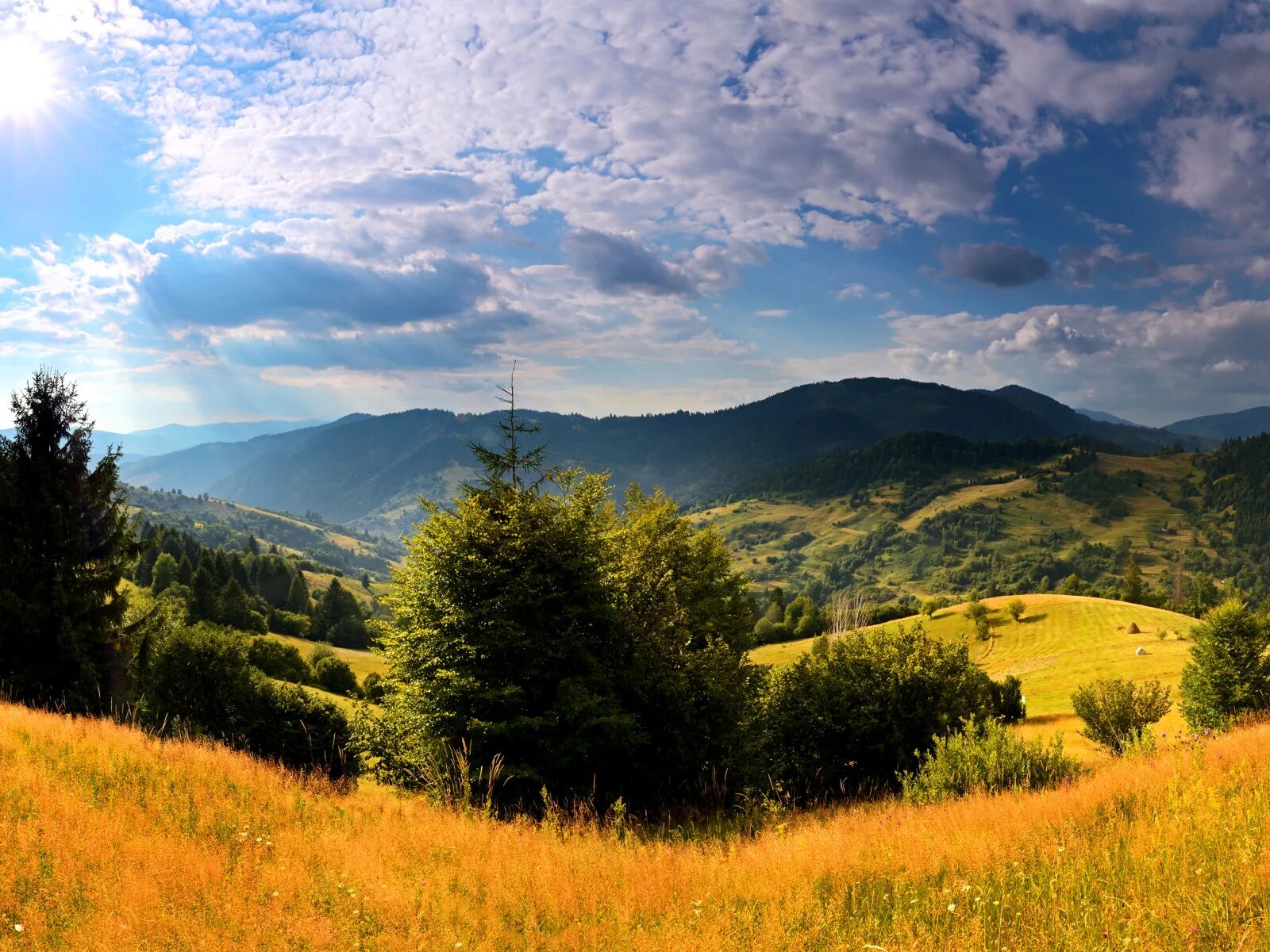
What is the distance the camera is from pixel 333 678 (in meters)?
89.1

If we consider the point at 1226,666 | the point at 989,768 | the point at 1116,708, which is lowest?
the point at 1116,708

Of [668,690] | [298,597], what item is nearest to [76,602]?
[668,690]

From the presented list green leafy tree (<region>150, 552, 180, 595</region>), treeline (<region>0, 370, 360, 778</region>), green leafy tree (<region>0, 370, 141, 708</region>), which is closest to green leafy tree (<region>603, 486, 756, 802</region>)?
treeline (<region>0, 370, 360, 778</region>)

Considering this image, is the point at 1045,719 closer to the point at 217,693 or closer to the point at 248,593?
the point at 217,693

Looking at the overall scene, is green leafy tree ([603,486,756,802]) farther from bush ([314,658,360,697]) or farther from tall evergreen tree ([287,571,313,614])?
tall evergreen tree ([287,571,313,614])

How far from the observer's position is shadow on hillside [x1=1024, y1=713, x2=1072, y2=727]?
57.5 metres

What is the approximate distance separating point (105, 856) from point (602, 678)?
12.2 metres

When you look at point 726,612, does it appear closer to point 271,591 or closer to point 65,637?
point 65,637

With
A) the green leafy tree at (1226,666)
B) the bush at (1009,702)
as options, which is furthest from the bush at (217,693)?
the bush at (1009,702)

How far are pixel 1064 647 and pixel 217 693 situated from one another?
343 ft

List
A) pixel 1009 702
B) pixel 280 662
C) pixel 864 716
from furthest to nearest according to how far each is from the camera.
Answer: pixel 280 662, pixel 1009 702, pixel 864 716

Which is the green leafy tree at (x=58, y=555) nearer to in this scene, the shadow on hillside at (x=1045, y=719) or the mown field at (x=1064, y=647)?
the mown field at (x=1064, y=647)

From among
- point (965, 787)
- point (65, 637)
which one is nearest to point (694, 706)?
point (965, 787)

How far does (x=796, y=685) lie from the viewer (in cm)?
2442
